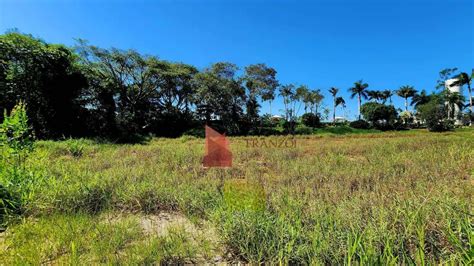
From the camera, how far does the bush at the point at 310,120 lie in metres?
41.1

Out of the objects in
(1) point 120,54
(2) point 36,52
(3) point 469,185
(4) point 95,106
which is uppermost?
(1) point 120,54

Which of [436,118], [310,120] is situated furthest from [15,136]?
[436,118]

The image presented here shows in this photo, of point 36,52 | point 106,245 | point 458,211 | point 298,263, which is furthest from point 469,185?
point 36,52

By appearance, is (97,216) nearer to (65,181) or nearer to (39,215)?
(39,215)

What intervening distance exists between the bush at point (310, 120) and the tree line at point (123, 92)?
1690 millimetres

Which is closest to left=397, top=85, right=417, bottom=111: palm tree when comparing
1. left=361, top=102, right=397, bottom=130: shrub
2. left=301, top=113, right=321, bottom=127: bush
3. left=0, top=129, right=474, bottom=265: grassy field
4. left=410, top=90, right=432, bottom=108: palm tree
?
left=410, top=90, right=432, bottom=108: palm tree

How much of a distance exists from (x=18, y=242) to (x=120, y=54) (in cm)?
2374

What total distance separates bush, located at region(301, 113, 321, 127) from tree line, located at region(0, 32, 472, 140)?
66.5 inches

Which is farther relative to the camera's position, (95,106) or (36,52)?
(95,106)

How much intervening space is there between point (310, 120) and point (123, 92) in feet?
99.1

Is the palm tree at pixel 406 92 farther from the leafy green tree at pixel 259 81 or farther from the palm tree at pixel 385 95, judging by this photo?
the leafy green tree at pixel 259 81

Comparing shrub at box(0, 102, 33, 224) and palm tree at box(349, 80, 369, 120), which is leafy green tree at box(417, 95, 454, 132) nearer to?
palm tree at box(349, 80, 369, 120)

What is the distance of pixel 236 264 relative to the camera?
2010 mm

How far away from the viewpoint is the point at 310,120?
135ft
